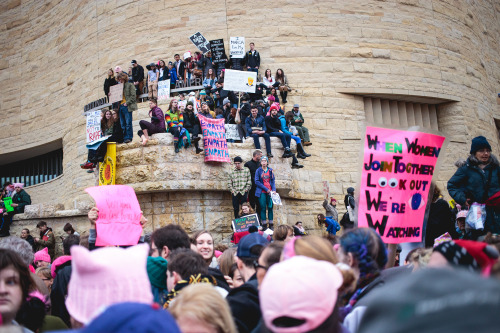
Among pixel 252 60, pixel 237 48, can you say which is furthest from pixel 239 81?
pixel 237 48

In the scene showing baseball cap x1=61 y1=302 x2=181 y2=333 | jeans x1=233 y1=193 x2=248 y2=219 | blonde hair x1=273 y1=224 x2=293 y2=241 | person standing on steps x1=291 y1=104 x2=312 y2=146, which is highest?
person standing on steps x1=291 y1=104 x2=312 y2=146

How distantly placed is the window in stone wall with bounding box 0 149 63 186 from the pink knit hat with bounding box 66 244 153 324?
20993mm

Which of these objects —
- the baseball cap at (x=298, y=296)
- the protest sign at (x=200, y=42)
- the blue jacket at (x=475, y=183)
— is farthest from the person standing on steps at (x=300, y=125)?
the baseball cap at (x=298, y=296)

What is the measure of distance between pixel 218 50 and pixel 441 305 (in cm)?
1703

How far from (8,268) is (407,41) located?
18.2 meters

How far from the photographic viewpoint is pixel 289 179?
13.4m

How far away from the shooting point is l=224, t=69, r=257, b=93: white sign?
1483 cm

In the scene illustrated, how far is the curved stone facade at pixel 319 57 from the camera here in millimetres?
17922

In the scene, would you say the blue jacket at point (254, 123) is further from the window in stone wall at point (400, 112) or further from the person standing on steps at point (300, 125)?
the window in stone wall at point (400, 112)

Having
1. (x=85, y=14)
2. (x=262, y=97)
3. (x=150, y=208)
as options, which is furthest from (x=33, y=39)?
(x=150, y=208)

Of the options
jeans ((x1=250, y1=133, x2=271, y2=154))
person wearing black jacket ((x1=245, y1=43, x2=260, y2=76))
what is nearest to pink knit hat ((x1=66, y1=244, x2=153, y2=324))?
jeans ((x1=250, y1=133, x2=271, y2=154))

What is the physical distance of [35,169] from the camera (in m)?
23.7

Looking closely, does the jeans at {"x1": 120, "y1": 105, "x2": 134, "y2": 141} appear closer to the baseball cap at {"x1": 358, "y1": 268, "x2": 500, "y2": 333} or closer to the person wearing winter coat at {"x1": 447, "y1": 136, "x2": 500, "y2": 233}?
the person wearing winter coat at {"x1": 447, "y1": 136, "x2": 500, "y2": 233}

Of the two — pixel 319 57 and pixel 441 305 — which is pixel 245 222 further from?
pixel 441 305
